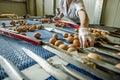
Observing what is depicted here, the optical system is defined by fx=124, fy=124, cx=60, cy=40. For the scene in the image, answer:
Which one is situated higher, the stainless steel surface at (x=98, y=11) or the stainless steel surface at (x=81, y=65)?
the stainless steel surface at (x=98, y=11)

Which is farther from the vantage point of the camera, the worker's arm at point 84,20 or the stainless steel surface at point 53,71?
the worker's arm at point 84,20

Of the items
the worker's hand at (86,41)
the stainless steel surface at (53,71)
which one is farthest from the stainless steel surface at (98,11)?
the stainless steel surface at (53,71)

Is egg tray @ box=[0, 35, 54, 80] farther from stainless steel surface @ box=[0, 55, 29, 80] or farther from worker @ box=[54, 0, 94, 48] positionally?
worker @ box=[54, 0, 94, 48]

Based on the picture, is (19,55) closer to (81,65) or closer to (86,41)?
(81,65)

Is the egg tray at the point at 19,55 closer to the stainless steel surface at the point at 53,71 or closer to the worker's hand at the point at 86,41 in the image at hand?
the stainless steel surface at the point at 53,71

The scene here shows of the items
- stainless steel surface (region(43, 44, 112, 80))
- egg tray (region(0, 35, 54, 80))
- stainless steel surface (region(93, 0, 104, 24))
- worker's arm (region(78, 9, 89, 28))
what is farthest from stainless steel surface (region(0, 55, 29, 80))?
stainless steel surface (region(93, 0, 104, 24))

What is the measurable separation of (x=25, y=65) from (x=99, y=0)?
3320mm

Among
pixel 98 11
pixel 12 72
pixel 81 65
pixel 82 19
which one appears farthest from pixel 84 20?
pixel 98 11

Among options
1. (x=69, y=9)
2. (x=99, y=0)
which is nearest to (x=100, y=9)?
(x=99, y=0)

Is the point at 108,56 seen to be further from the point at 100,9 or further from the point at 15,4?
the point at 15,4

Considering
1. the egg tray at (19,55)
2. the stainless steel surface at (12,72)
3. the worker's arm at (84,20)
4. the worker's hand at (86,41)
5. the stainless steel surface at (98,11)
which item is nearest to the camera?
the stainless steel surface at (12,72)

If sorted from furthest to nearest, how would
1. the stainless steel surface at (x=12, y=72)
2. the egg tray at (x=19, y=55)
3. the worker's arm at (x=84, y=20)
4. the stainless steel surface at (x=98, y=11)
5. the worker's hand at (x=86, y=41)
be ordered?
the stainless steel surface at (x=98, y=11), the worker's arm at (x=84, y=20), the worker's hand at (x=86, y=41), the egg tray at (x=19, y=55), the stainless steel surface at (x=12, y=72)

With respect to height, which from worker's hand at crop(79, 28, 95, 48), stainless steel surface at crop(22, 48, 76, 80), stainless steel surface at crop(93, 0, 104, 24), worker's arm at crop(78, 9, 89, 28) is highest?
stainless steel surface at crop(93, 0, 104, 24)

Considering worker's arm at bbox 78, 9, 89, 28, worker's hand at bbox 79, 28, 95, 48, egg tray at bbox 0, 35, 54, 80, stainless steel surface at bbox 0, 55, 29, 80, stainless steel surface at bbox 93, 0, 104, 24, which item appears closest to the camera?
stainless steel surface at bbox 0, 55, 29, 80
